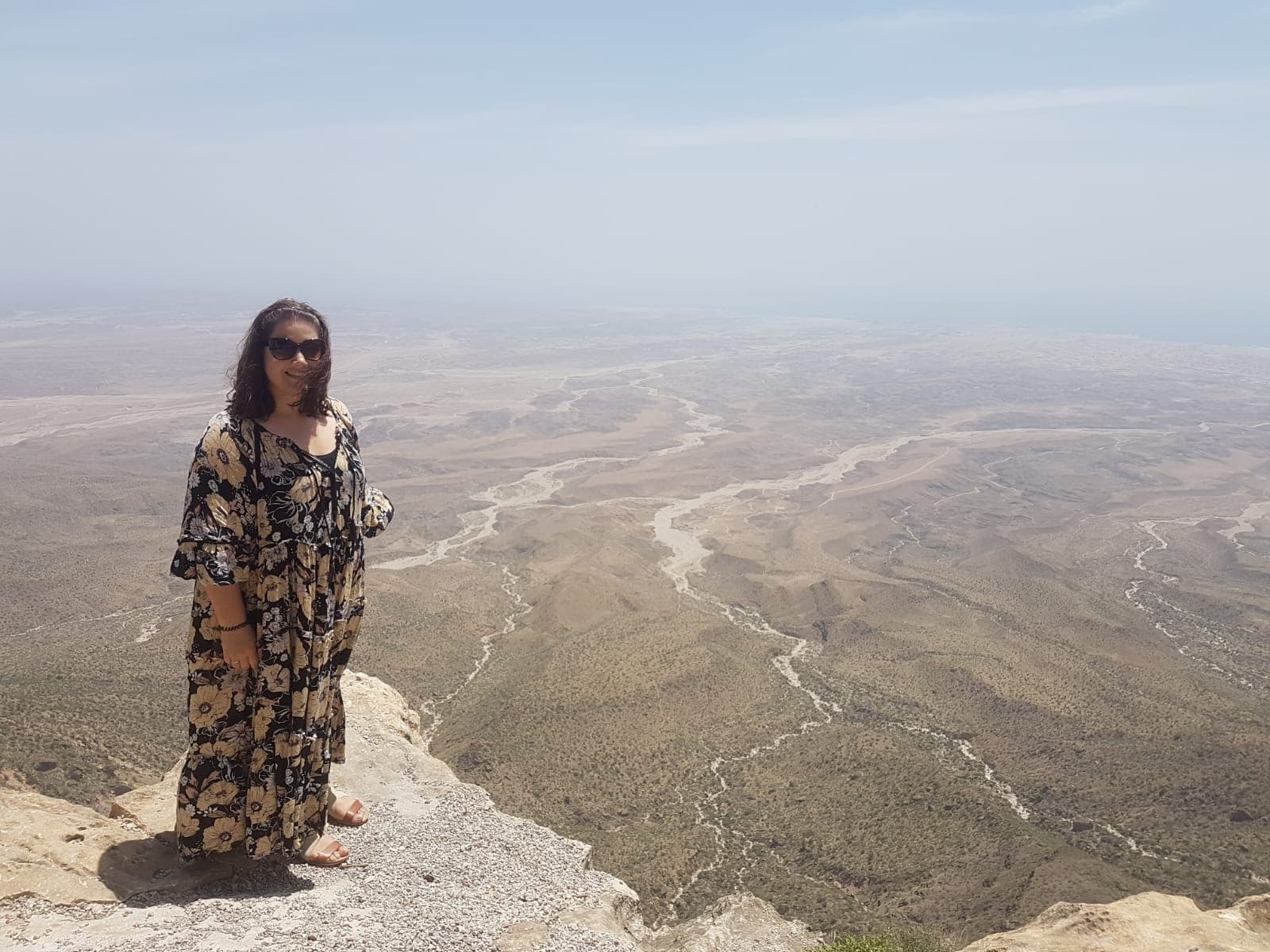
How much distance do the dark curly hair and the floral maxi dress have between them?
9cm

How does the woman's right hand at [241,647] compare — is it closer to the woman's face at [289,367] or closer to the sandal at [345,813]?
the woman's face at [289,367]

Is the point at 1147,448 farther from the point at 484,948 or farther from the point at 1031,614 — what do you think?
the point at 484,948

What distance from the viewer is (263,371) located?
418cm

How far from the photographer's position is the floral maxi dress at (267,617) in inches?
158

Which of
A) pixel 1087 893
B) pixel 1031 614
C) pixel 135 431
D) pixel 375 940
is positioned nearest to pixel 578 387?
pixel 135 431

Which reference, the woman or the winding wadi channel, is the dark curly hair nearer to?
the woman

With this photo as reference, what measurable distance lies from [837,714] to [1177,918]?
17024mm

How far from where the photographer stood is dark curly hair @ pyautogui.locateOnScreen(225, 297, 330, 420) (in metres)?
4.13

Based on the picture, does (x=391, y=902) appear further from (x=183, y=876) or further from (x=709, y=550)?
(x=709, y=550)

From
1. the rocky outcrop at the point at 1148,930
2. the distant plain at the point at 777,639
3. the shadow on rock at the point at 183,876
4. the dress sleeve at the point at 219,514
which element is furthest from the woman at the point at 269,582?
the distant plain at the point at 777,639

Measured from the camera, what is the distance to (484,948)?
191 inches

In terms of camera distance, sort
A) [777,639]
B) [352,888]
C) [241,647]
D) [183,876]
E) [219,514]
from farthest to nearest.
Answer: [777,639], [352,888], [183,876], [241,647], [219,514]

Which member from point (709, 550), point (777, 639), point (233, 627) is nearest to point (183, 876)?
point (233, 627)

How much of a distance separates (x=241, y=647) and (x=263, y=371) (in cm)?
142
